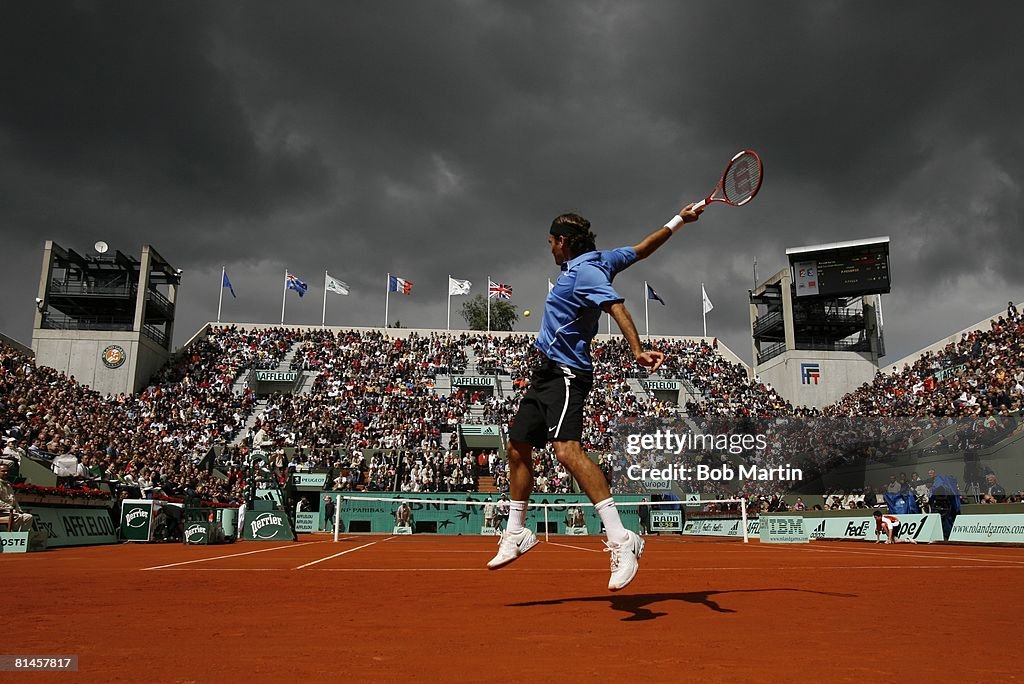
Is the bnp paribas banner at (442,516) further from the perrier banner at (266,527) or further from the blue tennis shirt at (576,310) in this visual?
the blue tennis shirt at (576,310)

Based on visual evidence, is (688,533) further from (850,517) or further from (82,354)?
(82,354)

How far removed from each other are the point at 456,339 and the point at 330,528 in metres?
23.0

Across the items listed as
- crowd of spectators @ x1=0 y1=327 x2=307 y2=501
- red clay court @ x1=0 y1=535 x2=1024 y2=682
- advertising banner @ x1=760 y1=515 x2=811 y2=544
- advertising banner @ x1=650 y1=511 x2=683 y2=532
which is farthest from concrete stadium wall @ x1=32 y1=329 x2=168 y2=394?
red clay court @ x1=0 y1=535 x2=1024 y2=682

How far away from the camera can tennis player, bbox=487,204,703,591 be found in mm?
4488

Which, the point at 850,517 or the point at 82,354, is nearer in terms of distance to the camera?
the point at 850,517

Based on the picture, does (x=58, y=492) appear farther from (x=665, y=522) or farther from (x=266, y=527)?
(x=665, y=522)

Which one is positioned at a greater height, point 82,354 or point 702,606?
point 82,354

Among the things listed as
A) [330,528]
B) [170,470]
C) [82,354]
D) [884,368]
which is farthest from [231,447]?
[884,368]

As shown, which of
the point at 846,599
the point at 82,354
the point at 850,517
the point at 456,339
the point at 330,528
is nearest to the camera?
the point at 846,599

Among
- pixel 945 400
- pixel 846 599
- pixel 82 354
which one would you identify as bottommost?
pixel 846 599

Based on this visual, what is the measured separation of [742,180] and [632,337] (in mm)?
2669

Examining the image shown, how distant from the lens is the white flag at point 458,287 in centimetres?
5131

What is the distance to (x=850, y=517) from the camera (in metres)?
20.9

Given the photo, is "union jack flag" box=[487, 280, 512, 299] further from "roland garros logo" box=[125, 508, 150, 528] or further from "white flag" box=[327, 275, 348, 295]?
"roland garros logo" box=[125, 508, 150, 528]
